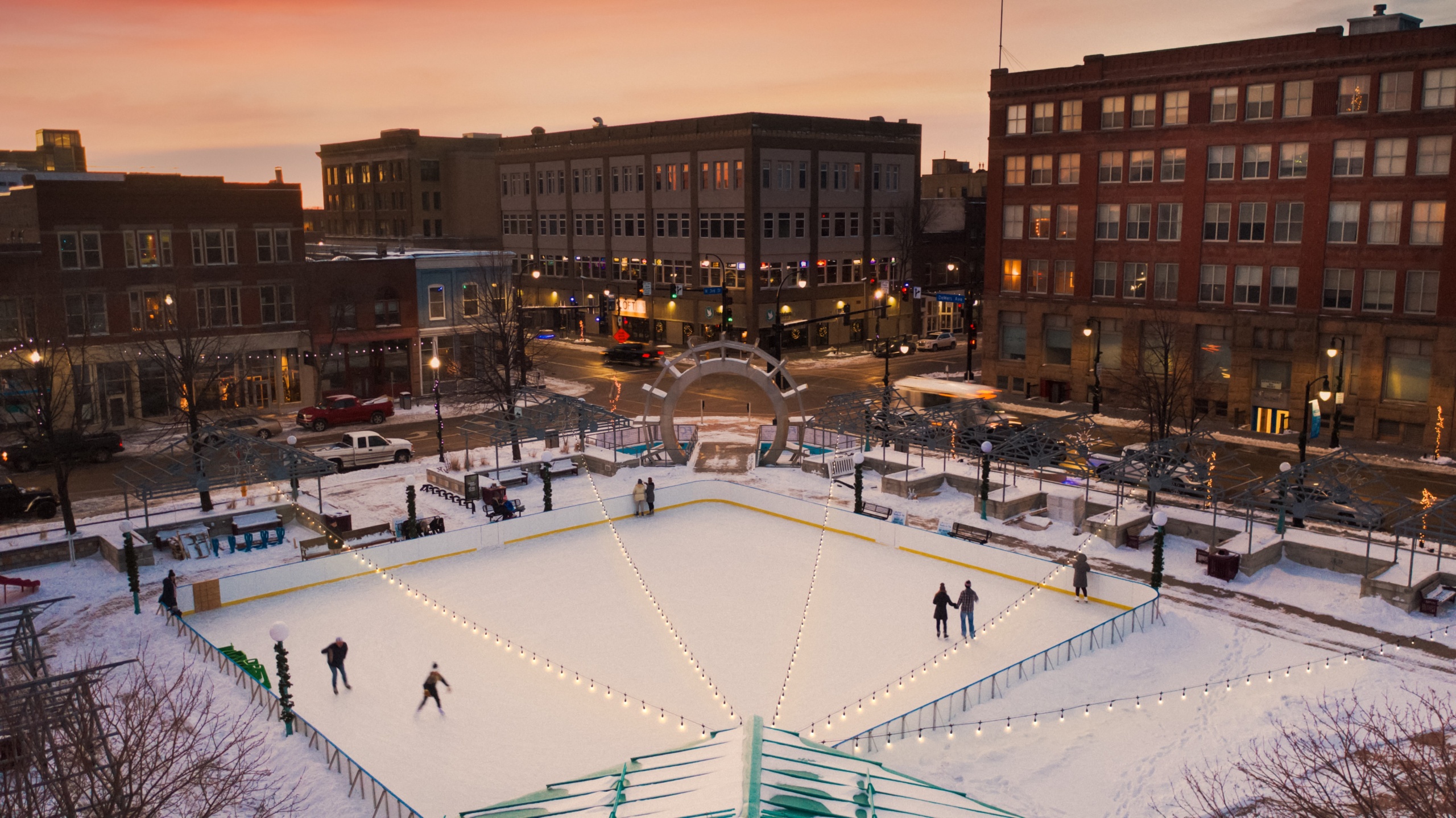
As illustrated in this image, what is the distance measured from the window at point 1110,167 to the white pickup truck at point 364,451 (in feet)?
121

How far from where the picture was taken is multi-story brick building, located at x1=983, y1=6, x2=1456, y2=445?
44469 millimetres

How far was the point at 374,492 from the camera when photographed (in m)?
37.8

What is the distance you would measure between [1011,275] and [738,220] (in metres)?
21.7

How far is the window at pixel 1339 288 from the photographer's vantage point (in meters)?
46.6

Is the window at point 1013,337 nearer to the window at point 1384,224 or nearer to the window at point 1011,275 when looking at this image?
the window at point 1011,275

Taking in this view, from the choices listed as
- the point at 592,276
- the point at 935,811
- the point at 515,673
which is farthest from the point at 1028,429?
the point at 592,276

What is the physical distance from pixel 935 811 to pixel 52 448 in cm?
2878

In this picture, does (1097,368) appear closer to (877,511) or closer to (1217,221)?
(1217,221)

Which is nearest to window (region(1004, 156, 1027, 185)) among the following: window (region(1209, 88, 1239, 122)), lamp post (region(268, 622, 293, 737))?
window (region(1209, 88, 1239, 122))

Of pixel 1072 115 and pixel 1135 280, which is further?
pixel 1072 115

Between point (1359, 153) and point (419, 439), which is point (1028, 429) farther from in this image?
point (419, 439)

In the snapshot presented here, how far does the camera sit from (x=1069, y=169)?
55.8 metres

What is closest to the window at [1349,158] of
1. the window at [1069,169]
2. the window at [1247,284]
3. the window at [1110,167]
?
the window at [1247,284]

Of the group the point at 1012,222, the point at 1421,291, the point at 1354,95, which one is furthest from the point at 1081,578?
the point at 1012,222
